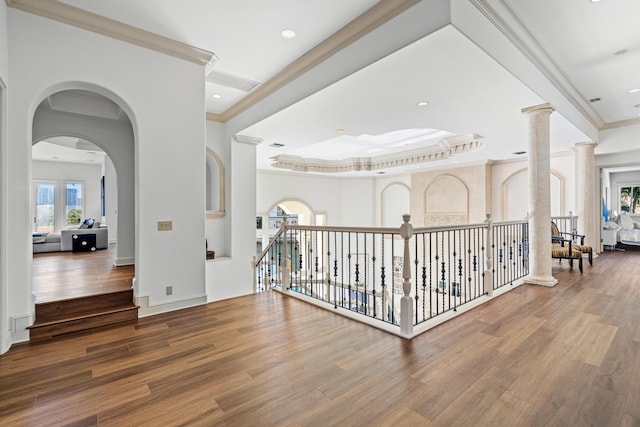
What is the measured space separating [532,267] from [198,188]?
5213 mm

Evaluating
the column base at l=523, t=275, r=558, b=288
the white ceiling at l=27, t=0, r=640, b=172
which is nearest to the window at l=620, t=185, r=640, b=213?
the white ceiling at l=27, t=0, r=640, b=172

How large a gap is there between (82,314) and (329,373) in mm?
2824

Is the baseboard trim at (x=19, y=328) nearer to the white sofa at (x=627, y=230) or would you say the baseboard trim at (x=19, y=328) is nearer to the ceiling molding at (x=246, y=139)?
the ceiling molding at (x=246, y=139)

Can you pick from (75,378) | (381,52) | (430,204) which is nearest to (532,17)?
(381,52)

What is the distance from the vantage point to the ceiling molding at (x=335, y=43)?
9.75 feet

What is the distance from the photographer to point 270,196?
11383mm

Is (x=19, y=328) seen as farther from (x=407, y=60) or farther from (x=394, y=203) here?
(x=394, y=203)

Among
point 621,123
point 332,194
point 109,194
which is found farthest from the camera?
point 332,194

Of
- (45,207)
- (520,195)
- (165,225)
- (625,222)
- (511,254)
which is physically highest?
(520,195)

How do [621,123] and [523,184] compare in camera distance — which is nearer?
[621,123]

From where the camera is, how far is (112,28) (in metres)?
3.31

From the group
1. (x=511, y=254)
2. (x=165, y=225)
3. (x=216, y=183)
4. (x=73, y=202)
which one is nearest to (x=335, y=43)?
(x=165, y=225)

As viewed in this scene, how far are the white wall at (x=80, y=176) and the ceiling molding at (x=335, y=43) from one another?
9.30m

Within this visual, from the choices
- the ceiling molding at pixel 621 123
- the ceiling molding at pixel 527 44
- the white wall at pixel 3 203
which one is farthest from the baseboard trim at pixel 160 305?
the ceiling molding at pixel 621 123
